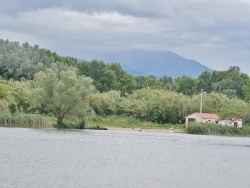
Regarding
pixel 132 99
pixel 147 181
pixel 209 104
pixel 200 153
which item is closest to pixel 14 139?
pixel 200 153

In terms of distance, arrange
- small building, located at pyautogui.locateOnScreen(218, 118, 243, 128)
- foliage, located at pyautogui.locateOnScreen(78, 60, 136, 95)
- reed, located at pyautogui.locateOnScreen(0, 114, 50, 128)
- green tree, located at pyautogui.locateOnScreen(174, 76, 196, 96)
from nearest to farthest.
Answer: reed, located at pyautogui.locateOnScreen(0, 114, 50, 128) < small building, located at pyautogui.locateOnScreen(218, 118, 243, 128) < foliage, located at pyautogui.locateOnScreen(78, 60, 136, 95) < green tree, located at pyautogui.locateOnScreen(174, 76, 196, 96)

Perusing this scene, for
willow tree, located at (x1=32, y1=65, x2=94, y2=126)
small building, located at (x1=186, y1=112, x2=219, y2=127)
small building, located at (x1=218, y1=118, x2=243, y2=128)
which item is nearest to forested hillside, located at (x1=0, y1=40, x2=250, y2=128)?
willow tree, located at (x1=32, y1=65, x2=94, y2=126)

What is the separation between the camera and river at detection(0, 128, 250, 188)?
31.4 metres

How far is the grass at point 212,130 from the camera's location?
98688 mm

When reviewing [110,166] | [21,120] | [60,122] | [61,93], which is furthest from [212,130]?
[110,166]

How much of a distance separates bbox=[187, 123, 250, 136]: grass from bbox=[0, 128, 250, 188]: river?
40035mm

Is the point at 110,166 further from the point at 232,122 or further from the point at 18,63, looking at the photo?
the point at 18,63

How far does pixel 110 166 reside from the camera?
39.3m

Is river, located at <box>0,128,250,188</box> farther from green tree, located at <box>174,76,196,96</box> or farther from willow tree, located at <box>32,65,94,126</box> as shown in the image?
green tree, located at <box>174,76,196,96</box>

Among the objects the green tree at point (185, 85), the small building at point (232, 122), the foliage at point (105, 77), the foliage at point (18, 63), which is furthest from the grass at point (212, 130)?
the green tree at point (185, 85)

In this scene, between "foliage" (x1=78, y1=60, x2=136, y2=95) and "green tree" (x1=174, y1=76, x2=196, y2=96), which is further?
"green tree" (x1=174, y1=76, x2=196, y2=96)

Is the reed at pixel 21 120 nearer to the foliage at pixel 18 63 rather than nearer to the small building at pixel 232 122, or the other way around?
the foliage at pixel 18 63

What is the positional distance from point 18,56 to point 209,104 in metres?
42.4

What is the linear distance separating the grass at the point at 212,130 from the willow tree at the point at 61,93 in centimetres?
2143
